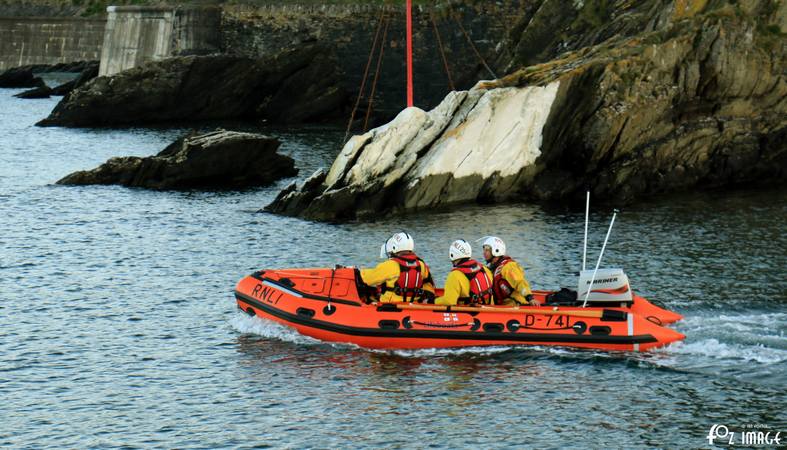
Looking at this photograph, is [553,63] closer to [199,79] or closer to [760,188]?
[760,188]

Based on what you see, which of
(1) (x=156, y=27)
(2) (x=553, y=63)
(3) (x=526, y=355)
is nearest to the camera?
(3) (x=526, y=355)

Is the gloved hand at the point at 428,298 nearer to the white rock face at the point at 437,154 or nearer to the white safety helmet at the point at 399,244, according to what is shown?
the white safety helmet at the point at 399,244

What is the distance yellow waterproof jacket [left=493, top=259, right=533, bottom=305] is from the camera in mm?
25344

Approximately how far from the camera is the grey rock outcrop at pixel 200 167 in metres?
48.0

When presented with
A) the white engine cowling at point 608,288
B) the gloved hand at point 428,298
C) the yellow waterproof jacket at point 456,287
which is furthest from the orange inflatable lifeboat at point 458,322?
the gloved hand at point 428,298

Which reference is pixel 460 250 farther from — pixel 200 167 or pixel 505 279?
pixel 200 167

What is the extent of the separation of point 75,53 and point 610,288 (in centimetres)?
8858

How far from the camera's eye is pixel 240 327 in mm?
27359

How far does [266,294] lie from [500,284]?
535 centimetres

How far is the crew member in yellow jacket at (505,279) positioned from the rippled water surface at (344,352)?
1296 millimetres

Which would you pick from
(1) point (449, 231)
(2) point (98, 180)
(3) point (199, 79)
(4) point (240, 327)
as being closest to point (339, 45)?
(3) point (199, 79)

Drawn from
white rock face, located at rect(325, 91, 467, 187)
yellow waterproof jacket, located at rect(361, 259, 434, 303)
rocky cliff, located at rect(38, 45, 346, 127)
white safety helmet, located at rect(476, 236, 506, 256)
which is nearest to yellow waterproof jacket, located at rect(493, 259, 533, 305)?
white safety helmet, located at rect(476, 236, 506, 256)

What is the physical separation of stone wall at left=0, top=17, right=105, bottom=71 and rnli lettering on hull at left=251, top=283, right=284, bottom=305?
82.8m

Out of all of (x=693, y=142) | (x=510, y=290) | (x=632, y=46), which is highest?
(x=632, y=46)
